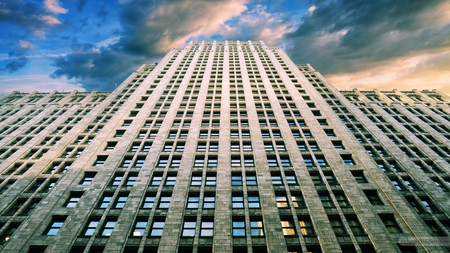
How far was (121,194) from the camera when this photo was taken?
980 inches

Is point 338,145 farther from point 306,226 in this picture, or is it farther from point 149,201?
point 149,201

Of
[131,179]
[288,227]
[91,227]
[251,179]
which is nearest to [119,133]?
[131,179]

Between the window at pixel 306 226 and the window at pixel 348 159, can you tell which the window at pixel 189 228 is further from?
the window at pixel 348 159

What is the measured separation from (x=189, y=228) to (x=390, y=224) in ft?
62.4

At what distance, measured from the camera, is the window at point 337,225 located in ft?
69.2

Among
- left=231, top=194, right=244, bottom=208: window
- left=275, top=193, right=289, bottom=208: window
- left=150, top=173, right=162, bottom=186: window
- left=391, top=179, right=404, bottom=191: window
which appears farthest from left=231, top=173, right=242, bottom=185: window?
left=391, top=179, right=404, bottom=191: window

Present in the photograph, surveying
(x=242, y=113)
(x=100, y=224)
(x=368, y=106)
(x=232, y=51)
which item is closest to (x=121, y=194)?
(x=100, y=224)

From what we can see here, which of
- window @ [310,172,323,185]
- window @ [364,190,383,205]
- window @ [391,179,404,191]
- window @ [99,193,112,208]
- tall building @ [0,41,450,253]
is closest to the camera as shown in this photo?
tall building @ [0,41,450,253]

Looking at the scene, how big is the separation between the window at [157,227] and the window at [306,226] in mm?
12890

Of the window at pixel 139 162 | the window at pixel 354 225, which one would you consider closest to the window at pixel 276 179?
the window at pixel 354 225

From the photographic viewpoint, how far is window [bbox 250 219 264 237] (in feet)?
68.8

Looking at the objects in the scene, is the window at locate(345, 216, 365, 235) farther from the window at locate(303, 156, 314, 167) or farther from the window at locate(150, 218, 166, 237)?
the window at locate(150, 218, 166, 237)

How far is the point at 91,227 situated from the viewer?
21.7 m

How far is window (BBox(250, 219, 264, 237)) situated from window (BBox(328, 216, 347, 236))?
22.0ft
